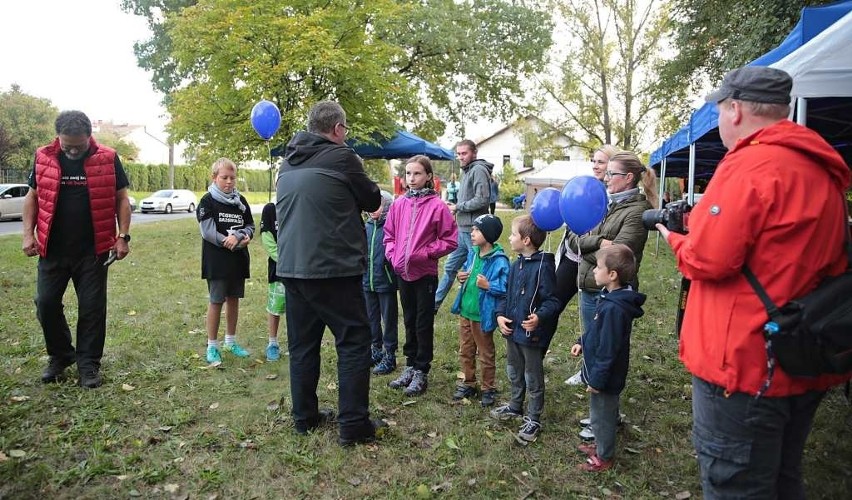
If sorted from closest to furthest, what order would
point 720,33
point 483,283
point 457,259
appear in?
point 483,283
point 457,259
point 720,33

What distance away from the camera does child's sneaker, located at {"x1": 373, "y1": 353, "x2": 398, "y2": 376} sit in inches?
188

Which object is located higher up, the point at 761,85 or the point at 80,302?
the point at 761,85

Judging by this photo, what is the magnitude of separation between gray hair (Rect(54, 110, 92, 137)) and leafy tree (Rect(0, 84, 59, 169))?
38243mm

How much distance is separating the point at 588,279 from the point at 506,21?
17.9 metres

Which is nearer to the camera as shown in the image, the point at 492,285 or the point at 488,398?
the point at 492,285

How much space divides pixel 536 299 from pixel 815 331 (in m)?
1.92

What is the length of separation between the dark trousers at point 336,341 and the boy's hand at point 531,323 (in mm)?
998

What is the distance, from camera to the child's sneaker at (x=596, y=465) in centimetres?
324

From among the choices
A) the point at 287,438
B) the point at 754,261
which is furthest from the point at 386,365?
the point at 754,261

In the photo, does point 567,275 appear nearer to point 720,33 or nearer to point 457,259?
point 457,259

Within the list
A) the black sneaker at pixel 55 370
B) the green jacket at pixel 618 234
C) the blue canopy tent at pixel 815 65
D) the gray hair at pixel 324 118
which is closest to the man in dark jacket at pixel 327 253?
the gray hair at pixel 324 118

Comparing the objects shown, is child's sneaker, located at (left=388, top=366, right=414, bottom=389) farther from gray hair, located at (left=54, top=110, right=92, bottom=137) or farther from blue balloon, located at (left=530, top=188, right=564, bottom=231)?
gray hair, located at (left=54, top=110, right=92, bottom=137)

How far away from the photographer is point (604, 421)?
10.6 feet

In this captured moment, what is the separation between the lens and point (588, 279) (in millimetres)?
3975
